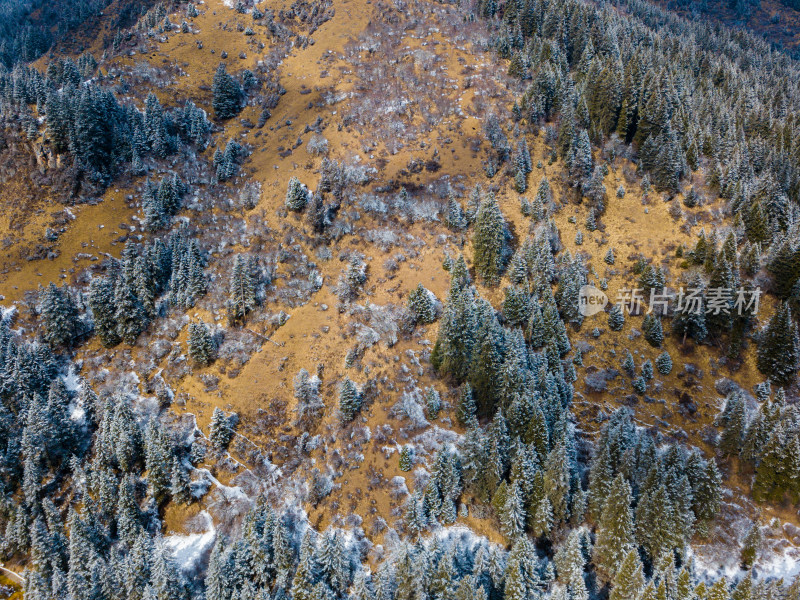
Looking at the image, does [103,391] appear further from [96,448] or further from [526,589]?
[526,589]

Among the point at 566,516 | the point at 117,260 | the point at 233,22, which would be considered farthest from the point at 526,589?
the point at 233,22

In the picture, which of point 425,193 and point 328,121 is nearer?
point 425,193

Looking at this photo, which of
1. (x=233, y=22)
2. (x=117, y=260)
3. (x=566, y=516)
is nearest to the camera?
(x=566, y=516)

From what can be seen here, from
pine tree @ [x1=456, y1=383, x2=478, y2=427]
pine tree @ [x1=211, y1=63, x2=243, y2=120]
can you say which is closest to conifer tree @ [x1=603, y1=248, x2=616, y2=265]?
pine tree @ [x1=456, y1=383, x2=478, y2=427]

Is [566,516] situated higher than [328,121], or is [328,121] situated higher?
[328,121]

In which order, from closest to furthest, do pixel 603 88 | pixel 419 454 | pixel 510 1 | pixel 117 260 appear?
pixel 419 454
pixel 117 260
pixel 603 88
pixel 510 1

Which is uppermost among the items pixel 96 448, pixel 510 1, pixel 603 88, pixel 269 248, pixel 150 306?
pixel 510 1
